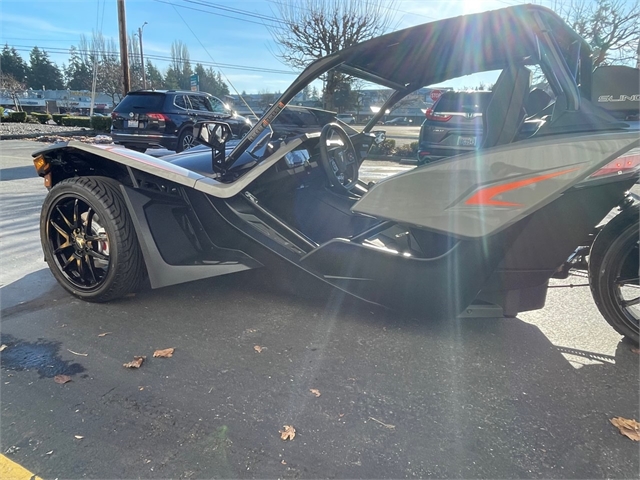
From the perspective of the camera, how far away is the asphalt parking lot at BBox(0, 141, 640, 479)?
5.43 feet

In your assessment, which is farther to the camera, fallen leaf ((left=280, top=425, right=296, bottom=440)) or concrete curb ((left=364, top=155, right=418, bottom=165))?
concrete curb ((left=364, top=155, right=418, bottom=165))

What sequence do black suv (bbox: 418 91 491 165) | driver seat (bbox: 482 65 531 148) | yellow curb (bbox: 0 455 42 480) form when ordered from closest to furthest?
yellow curb (bbox: 0 455 42 480) < driver seat (bbox: 482 65 531 148) < black suv (bbox: 418 91 491 165)

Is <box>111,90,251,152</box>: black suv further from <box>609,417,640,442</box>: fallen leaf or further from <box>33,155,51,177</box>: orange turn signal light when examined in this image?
<box>609,417,640,442</box>: fallen leaf

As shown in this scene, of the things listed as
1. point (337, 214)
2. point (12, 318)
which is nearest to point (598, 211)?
point (337, 214)

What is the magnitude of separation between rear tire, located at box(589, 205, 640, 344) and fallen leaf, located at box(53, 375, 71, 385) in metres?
2.81

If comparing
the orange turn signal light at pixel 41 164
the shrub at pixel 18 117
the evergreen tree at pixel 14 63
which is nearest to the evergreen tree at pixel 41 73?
the evergreen tree at pixel 14 63

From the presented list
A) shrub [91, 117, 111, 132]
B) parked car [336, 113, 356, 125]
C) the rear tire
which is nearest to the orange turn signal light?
the rear tire

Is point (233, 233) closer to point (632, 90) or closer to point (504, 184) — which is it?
point (504, 184)

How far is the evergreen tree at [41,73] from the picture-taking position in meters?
78.8

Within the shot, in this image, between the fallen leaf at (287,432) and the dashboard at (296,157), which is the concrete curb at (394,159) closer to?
the dashboard at (296,157)

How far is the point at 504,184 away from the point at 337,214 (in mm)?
1479

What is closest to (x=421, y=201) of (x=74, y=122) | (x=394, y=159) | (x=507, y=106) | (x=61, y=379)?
(x=507, y=106)

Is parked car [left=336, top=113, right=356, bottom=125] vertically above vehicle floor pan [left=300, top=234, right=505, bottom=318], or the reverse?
parked car [left=336, top=113, right=356, bottom=125]

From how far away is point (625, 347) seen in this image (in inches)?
97.0
